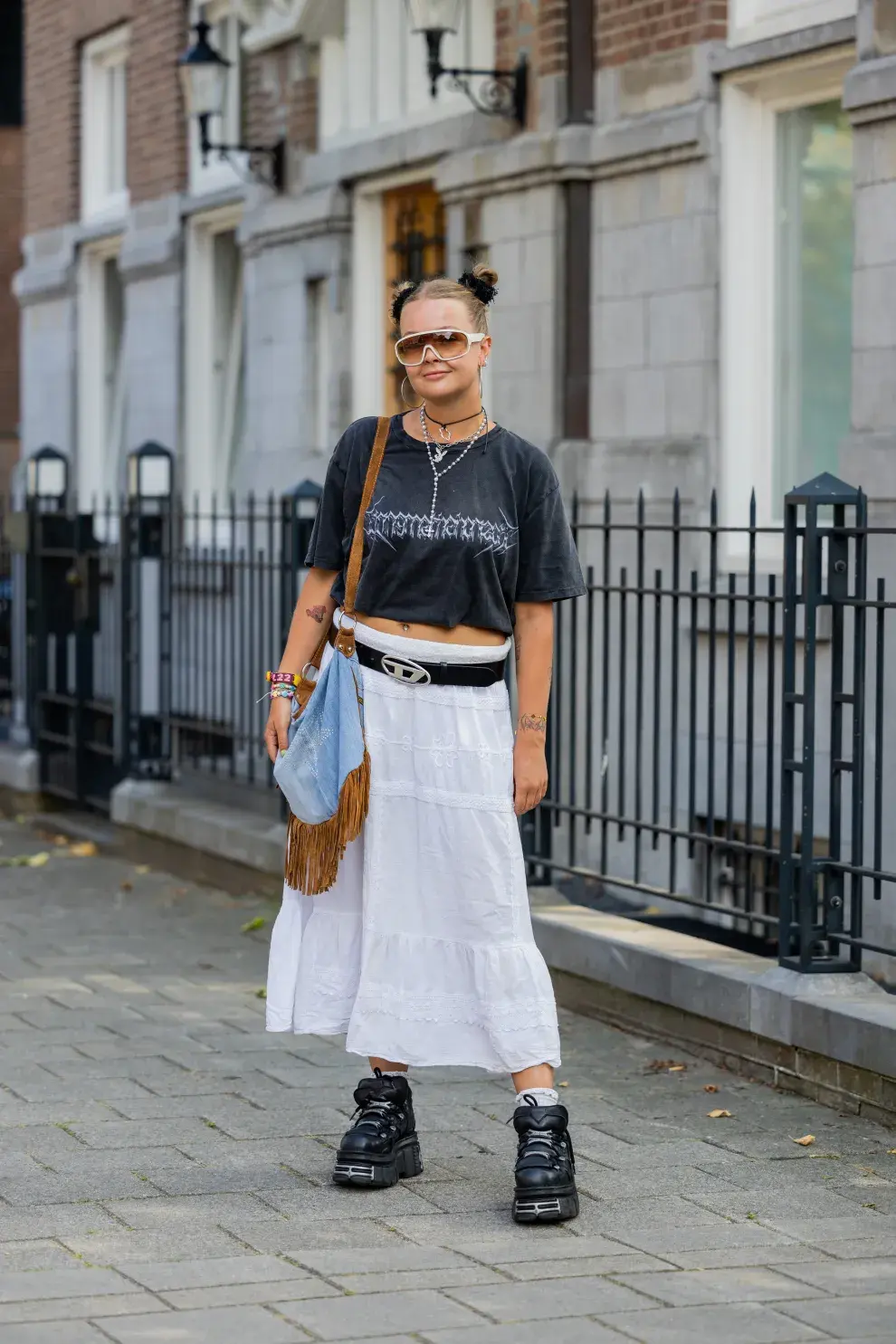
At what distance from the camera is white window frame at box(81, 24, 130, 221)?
16125 millimetres

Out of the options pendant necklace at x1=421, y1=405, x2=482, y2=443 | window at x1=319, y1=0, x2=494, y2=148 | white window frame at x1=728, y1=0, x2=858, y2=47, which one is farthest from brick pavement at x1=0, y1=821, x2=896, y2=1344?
window at x1=319, y1=0, x2=494, y2=148

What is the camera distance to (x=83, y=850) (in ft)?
38.1

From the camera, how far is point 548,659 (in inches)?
203

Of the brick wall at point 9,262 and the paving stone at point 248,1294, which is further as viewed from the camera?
the brick wall at point 9,262

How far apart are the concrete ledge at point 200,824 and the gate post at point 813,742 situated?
3.58 meters

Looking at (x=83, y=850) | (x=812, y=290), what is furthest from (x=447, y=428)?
(x=83, y=850)

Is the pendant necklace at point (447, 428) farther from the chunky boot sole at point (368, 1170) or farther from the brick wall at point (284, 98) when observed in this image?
the brick wall at point (284, 98)

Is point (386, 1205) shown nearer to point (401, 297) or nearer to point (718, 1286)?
point (718, 1286)

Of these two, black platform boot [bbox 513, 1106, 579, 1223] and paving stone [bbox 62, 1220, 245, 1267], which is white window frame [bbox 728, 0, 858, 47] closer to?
black platform boot [bbox 513, 1106, 579, 1223]

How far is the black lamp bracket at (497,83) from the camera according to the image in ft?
33.6

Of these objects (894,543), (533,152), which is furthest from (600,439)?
(894,543)

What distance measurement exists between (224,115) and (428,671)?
9536 mm

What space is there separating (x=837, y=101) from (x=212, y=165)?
6.33m

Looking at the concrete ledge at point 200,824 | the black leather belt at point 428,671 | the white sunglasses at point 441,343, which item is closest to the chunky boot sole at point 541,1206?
the black leather belt at point 428,671
